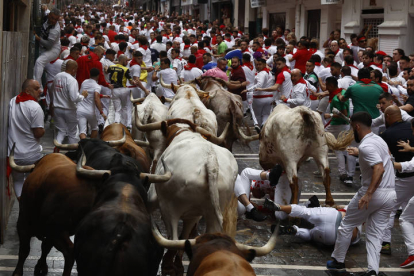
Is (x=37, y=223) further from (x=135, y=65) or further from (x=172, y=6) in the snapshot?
(x=172, y=6)

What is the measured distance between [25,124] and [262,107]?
8319 mm

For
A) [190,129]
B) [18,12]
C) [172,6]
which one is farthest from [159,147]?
[172,6]

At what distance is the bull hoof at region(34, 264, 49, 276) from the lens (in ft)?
23.9

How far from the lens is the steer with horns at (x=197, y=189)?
6621 mm

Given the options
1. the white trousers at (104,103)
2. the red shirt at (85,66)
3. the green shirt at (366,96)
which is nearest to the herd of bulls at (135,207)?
the green shirt at (366,96)

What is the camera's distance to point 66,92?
12.1 metres

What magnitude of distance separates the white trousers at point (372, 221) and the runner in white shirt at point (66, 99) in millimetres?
6336

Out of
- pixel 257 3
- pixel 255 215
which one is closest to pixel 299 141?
pixel 255 215

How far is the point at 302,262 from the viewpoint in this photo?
8.05 meters

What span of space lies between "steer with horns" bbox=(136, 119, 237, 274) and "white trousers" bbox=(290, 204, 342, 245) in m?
2.05

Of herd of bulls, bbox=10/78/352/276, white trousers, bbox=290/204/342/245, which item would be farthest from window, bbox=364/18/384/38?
white trousers, bbox=290/204/342/245

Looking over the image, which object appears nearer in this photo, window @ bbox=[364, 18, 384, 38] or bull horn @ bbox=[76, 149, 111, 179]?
bull horn @ bbox=[76, 149, 111, 179]

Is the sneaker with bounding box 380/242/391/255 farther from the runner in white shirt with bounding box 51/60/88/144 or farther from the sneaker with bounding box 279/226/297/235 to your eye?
the runner in white shirt with bounding box 51/60/88/144

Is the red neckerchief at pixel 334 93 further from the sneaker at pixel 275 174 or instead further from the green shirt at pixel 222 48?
the green shirt at pixel 222 48
